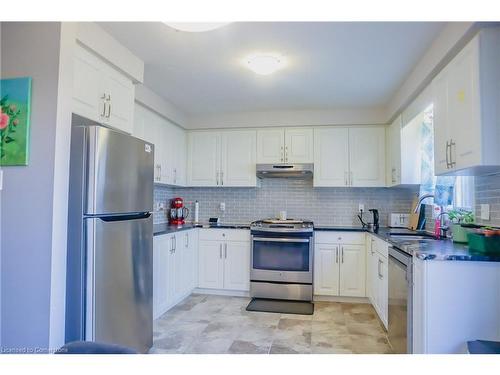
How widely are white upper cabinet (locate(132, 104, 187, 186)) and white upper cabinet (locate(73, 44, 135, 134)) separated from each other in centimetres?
68

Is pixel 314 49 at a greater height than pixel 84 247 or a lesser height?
greater

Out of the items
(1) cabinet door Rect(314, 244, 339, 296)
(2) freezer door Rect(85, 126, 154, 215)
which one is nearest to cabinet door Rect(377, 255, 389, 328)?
(1) cabinet door Rect(314, 244, 339, 296)

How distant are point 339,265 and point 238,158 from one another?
1.88m

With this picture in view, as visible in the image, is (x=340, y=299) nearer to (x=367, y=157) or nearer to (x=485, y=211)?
(x=367, y=157)

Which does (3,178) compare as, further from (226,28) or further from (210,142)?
(210,142)

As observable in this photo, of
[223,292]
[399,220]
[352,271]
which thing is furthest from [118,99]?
[399,220]

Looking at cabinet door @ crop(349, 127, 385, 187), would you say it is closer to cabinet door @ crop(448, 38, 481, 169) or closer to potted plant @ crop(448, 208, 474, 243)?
potted plant @ crop(448, 208, 474, 243)

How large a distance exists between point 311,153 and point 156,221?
2194 millimetres

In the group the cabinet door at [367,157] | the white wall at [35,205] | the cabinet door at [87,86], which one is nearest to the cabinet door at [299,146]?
the cabinet door at [367,157]

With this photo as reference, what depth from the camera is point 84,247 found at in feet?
6.19

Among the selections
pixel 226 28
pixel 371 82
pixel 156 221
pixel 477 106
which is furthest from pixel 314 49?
pixel 156 221

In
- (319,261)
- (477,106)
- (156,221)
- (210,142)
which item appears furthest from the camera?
(210,142)

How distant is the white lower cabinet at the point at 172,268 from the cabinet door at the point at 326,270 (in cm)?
152
